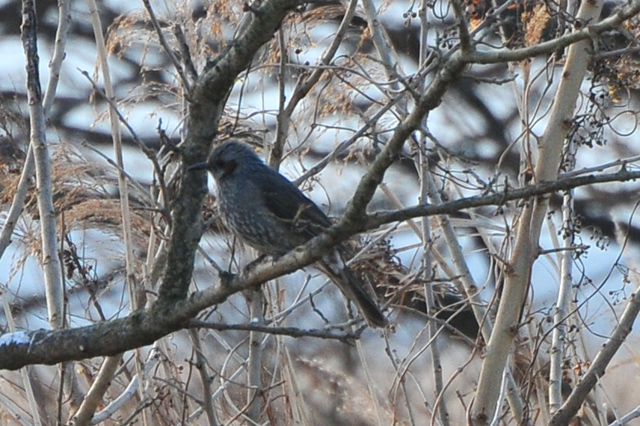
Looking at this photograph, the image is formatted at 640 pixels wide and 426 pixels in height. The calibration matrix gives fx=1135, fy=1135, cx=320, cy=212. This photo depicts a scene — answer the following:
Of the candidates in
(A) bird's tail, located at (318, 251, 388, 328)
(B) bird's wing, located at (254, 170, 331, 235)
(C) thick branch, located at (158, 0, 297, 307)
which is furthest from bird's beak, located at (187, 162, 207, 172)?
(B) bird's wing, located at (254, 170, 331, 235)

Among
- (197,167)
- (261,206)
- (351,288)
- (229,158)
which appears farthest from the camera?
(229,158)

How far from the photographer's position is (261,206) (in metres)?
3.76

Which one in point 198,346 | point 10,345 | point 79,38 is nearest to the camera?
point 10,345

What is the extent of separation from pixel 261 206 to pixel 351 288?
1.62 ft

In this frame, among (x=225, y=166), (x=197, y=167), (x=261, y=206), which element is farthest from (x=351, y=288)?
(x=197, y=167)

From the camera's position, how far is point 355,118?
16.4 feet

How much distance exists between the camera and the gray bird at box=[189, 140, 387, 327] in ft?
11.7

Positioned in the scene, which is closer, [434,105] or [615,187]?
[434,105]

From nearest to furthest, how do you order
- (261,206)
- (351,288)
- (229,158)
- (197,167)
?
(197,167), (351,288), (261,206), (229,158)

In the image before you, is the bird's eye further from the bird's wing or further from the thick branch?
the thick branch

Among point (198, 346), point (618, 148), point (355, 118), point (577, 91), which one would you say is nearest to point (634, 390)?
point (618, 148)

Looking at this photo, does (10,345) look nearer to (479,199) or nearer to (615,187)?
(479,199)

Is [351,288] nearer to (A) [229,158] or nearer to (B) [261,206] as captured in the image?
(B) [261,206]

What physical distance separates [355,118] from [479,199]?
2.86 meters
